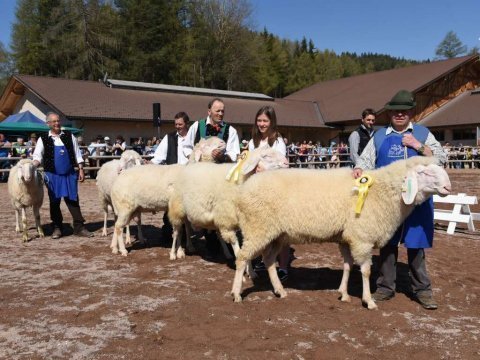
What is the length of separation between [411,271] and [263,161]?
201 centimetres

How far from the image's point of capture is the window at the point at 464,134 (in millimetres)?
32175

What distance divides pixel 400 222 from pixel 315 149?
22405 mm

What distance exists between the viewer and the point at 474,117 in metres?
31.5

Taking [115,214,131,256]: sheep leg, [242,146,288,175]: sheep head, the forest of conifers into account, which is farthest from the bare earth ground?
the forest of conifers

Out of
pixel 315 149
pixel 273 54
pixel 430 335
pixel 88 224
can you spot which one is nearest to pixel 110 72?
pixel 315 149

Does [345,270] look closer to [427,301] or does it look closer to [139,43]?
[427,301]

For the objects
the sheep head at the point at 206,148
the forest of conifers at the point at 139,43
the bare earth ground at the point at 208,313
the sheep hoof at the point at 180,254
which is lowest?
the bare earth ground at the point at 208,313

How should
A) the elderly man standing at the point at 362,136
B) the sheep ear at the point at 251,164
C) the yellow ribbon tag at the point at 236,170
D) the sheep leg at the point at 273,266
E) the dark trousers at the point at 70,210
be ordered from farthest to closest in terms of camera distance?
the dark trousers at the point at 70,210
the elderly man standing at the point at 362,136
the yellow ribbon tag at the point at 236,170
the sheep ear at the point at 251,164
the sheep leg at the point at 273,266

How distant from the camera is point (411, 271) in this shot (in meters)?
4.75

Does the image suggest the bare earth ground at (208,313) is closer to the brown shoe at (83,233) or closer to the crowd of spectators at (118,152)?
the brown shoe at (83,233)

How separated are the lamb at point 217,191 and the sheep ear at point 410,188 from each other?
4.62ft

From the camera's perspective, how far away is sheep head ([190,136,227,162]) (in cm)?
625

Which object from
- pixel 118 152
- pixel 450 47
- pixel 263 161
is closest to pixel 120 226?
pixel 263 161

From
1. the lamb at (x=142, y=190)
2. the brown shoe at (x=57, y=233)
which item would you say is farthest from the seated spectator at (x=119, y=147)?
the lamb at (x=142, y=190)
